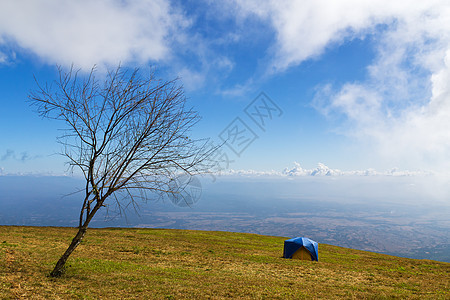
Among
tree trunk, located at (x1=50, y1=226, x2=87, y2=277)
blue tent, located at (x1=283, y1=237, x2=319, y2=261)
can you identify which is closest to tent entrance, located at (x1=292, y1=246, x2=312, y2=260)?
blue tent, located at (x1=283, y1=237, x2=319, y2=261)

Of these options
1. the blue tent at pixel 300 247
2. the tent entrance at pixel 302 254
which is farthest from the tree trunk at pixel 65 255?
the tent entrance at pixel 302 254

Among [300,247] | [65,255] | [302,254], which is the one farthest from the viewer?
[300,247]

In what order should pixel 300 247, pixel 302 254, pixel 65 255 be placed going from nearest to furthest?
pixel 65 255 < pixel 302 254 < pixel 300 247

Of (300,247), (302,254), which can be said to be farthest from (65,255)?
(302,254)

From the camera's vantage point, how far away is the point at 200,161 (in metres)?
12.2

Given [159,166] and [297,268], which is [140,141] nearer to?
[159,166]

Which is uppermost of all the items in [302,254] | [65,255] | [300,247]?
[65,255]

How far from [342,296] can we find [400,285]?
8.74 m

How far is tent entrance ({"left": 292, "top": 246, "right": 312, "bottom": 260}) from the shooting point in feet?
107

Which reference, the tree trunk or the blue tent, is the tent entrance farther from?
the tree trunk

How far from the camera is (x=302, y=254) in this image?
32.7 m

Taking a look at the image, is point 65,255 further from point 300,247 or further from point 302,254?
point 302,254

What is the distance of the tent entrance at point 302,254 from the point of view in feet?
107

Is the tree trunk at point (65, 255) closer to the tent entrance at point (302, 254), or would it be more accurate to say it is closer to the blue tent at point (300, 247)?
the blue tent at point (300, 247)
